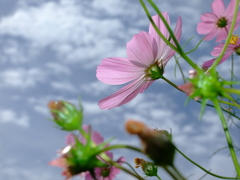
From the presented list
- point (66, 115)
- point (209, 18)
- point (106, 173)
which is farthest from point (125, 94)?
point (209, 18)

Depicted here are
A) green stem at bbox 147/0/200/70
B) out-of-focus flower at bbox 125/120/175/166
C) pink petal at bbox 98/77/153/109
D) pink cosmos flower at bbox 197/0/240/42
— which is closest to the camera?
out-of-focus flower at bbox 125/120/175/166

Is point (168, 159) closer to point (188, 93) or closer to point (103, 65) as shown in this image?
point (188, 93)

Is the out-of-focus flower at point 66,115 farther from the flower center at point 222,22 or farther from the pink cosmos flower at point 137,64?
the flower center at point 222,22

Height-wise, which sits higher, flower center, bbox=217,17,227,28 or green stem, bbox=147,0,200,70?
flower center, bbox=217,17,227,28

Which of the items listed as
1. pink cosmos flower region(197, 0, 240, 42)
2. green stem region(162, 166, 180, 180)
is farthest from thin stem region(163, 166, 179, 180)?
pink cosmos flower region(197, 0, 240, 42)

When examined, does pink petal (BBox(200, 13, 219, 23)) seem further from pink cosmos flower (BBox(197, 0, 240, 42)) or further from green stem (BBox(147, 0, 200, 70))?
green stem (BBox(147, 0, 200, 70))

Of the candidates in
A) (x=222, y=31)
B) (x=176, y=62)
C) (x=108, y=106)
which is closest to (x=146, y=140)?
(x=108, y=106)

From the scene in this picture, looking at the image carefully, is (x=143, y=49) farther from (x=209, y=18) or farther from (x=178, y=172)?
(x=209, y=18)
